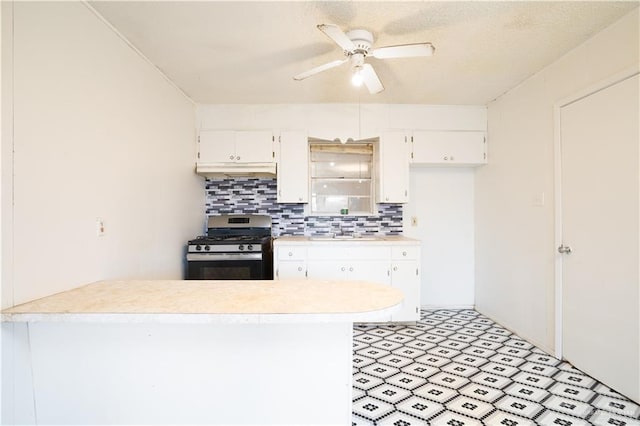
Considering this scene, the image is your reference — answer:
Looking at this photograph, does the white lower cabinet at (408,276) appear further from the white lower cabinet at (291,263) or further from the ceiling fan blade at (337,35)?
the ceiling fan blade at (337,35)

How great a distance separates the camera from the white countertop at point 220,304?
119cm

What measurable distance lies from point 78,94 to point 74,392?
1.49m

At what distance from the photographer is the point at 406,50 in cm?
189

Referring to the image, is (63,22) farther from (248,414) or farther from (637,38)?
(637,38)

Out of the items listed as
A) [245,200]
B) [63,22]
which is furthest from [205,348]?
[245,200]

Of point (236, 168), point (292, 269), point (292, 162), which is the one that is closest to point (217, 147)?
point (236, 168)

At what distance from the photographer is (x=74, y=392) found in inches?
54.0

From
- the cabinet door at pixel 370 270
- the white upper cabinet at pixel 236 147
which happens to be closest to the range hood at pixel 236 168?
the white upper cabinet at pixel 236 147

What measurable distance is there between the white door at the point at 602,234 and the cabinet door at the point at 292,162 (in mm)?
2288

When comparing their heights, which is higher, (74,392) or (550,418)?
(74,392)

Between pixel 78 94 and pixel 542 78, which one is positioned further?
pixel 542 78

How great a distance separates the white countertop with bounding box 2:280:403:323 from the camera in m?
1.19

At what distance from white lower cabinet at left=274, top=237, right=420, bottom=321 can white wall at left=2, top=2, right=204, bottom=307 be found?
115 cm

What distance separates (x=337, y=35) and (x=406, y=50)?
0.43 metres
